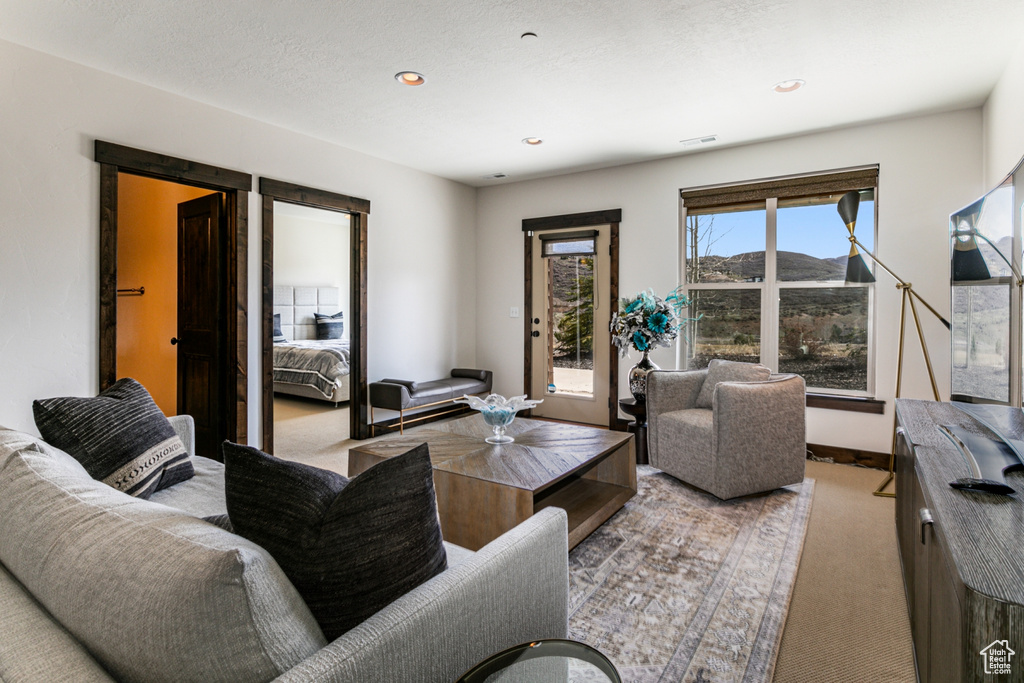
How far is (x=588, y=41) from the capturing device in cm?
276

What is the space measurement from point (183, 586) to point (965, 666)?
3.75 feet

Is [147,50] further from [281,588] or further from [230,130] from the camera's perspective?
[281,588]

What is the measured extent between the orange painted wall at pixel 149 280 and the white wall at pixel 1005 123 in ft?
18.5

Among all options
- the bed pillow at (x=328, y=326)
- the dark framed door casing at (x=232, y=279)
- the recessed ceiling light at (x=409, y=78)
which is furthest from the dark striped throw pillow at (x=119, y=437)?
the bed pillow at (x=328, y=326)

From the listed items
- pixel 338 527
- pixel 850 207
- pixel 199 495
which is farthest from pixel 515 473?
pixel 850 207

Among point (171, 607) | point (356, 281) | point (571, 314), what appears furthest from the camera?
point (571, 314)

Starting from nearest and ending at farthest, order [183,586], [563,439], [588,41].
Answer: [183,586]
[588,41]
[563,439]

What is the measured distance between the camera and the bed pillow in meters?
8.09

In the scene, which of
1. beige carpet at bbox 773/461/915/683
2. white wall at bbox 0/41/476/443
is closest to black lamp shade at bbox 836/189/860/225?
beige carpet at bbox 773/461/915/683

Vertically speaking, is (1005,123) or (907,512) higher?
(1005,123)

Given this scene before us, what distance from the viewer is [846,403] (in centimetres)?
412

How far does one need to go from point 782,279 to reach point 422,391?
332cm

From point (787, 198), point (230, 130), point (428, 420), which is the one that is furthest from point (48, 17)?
point (787, 198)

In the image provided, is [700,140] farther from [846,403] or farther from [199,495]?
[199,495]
